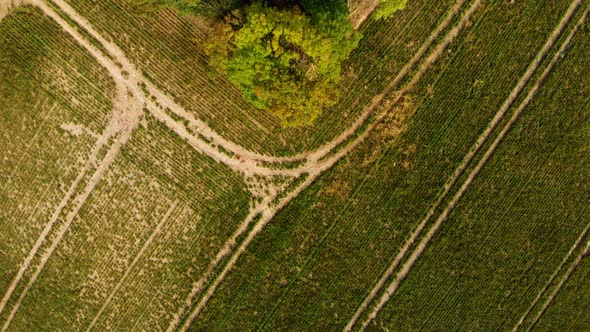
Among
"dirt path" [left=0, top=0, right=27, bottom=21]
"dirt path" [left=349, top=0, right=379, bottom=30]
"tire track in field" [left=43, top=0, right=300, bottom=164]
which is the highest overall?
"dirt path" [left=349, top=0, right=379, bottom=30]

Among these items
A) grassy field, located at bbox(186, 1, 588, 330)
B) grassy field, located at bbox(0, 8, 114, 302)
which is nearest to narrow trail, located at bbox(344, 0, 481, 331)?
grassy field, located at bbox(186, 1, 588, 330)

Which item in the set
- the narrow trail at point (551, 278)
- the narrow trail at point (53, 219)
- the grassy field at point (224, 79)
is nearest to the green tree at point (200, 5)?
the grassy field at point (224, 79)

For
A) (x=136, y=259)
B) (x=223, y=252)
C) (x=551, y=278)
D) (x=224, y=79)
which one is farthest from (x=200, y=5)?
(x=551, y=278)

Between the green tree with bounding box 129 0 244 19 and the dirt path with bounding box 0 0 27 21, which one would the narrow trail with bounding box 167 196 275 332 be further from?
the dirt path with bounding box 0 0 27 21

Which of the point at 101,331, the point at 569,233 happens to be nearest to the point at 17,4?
the point at 101,331

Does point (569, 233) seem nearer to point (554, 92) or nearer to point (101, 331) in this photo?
point (554, 92)

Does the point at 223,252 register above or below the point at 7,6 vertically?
below

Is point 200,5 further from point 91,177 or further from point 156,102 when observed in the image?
point 91,177
